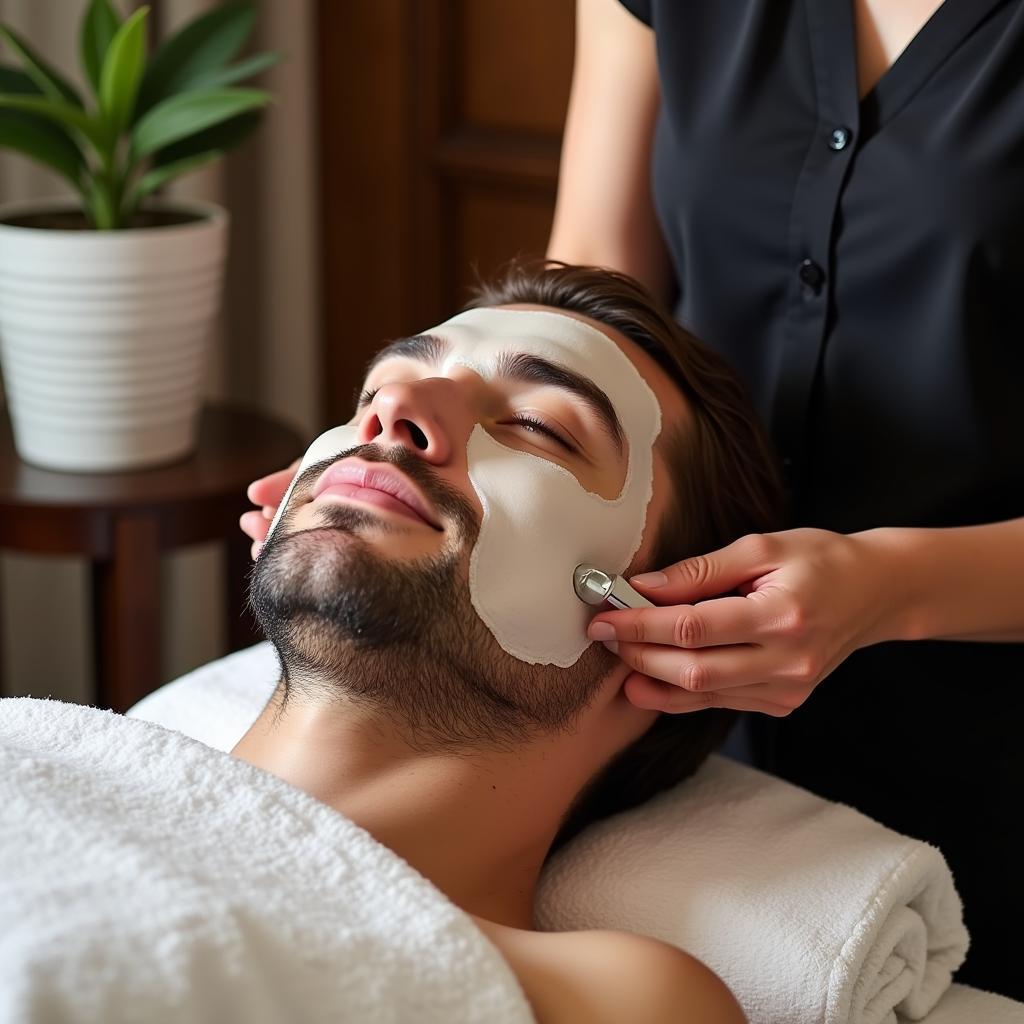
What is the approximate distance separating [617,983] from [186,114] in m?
1.27

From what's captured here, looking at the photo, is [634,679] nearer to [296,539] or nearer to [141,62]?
[296,539]

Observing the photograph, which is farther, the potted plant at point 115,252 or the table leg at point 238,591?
the table leg at point 238,591

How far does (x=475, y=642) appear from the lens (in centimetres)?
112

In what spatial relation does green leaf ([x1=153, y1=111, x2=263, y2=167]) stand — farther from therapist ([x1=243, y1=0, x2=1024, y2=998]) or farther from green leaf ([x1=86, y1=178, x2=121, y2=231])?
therapist ([x1=243, y1=0, x2=1024, y2=998])

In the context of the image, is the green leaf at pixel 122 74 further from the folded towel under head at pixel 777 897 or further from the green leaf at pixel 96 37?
the folded towel under head at pixel 777 897

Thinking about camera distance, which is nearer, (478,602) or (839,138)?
(478,602)

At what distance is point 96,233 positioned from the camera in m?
1.78

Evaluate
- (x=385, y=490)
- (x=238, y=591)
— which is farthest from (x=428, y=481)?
(x=238, y=591)

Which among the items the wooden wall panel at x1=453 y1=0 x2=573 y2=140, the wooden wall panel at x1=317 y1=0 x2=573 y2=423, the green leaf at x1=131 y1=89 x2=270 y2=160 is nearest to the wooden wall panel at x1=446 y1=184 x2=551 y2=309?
the wooden wall panel at x1=317 y1=0 x2=573 y2=423

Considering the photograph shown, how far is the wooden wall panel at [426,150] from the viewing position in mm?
2287

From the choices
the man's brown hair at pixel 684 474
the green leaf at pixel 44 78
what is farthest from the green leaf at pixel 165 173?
the man's brown hair at pixel 684 474

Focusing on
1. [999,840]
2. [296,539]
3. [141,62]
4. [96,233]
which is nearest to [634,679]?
[296,539]

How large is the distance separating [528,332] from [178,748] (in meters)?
0.46

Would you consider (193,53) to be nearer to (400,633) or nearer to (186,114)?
(186,114)
